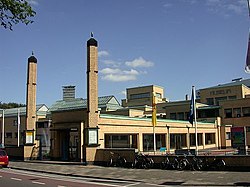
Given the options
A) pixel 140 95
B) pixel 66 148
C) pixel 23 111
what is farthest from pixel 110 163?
pixel 140 95

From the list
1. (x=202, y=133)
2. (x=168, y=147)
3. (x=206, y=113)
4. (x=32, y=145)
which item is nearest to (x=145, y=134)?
(x=168, y=147)

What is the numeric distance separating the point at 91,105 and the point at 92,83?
1904mm

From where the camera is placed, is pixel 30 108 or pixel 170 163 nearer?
pixel 170 163

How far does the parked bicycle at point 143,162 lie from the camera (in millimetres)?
25531

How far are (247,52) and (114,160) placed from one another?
1465 centimetres

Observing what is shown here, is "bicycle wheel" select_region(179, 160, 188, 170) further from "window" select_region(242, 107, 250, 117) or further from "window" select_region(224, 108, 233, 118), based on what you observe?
"window" select_region(224, 108, 233, 118)

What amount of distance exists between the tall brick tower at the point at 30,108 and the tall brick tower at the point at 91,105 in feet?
27.7

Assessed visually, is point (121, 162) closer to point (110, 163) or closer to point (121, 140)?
point (110, 163)

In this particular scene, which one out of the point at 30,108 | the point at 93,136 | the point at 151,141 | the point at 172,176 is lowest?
the point at 172,176

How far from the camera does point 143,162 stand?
25750 mm

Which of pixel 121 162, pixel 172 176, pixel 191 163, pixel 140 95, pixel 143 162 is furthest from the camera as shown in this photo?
pixel 140 95

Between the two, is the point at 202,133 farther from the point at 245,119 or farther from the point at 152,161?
the point at 152,161

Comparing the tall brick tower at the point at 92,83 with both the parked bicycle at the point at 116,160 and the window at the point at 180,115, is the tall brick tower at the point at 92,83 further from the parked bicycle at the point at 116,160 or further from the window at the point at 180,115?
the window at the point at 180,115

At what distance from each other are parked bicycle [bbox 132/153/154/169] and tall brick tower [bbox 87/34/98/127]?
5.51 m
